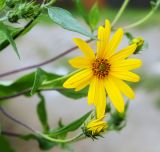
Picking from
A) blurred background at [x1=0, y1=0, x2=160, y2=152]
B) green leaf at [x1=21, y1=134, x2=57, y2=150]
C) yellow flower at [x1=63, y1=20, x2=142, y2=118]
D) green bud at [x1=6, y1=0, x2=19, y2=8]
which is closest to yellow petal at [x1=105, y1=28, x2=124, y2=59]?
yellow flower at [x1=63, y1=20, x2=142, y2=118]

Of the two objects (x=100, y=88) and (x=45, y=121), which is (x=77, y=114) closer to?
(x=45, y=121)

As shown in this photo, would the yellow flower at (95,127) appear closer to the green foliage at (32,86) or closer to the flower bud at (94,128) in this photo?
the flower bud at (94,128)

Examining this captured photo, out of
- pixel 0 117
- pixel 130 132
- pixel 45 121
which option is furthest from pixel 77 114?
pixel 45 121

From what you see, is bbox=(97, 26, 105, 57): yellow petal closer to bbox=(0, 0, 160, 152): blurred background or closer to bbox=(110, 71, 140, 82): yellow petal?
bbox=(110, 71, 140, 82): yellow petal

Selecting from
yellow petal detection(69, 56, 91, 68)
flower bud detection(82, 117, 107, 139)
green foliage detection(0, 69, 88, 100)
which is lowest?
green foliage detection(0, 69, 88, 100)

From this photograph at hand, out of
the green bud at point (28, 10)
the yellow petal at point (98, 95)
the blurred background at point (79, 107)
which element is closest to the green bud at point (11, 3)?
the green bud at point (28, 10)

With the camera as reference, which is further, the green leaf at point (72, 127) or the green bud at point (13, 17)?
the green leaf at point (72, 127)

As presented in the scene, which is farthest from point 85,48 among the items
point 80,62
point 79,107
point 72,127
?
point 79,107
